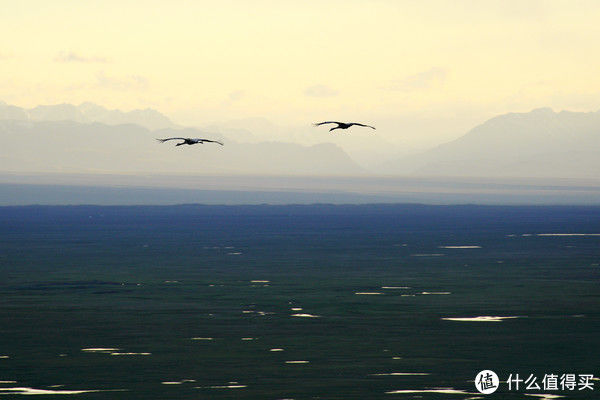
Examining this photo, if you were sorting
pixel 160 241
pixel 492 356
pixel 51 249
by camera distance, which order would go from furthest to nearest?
pixel 160 241
pixel 51 249
pixel 492 356

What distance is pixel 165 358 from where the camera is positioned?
178 feet

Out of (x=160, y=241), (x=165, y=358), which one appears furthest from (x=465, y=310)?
(x=160, y=241)

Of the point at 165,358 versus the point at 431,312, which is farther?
the point at 431,312

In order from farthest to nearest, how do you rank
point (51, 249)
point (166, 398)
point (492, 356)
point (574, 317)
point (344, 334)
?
point (51, 249)
point (574, 317)
point (344, 334)
point (492, 356)
point (166, 398)

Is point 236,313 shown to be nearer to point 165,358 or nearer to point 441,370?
point 165,358

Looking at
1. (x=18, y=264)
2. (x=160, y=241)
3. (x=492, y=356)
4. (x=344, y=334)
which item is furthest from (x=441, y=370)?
(x=160, y=241)

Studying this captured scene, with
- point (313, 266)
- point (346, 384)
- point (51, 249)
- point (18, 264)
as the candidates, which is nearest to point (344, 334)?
point (346, 384)

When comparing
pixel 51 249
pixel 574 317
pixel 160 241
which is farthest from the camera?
pixel 160 241

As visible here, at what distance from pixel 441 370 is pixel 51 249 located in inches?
4097

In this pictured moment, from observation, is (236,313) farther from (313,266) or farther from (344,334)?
(313,266)

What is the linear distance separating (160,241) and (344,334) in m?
114

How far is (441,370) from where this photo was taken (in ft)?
168

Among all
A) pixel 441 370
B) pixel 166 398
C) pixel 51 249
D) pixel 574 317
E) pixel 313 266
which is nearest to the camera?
pixel 166 398

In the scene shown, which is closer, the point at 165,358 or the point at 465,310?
the point at 165,358
